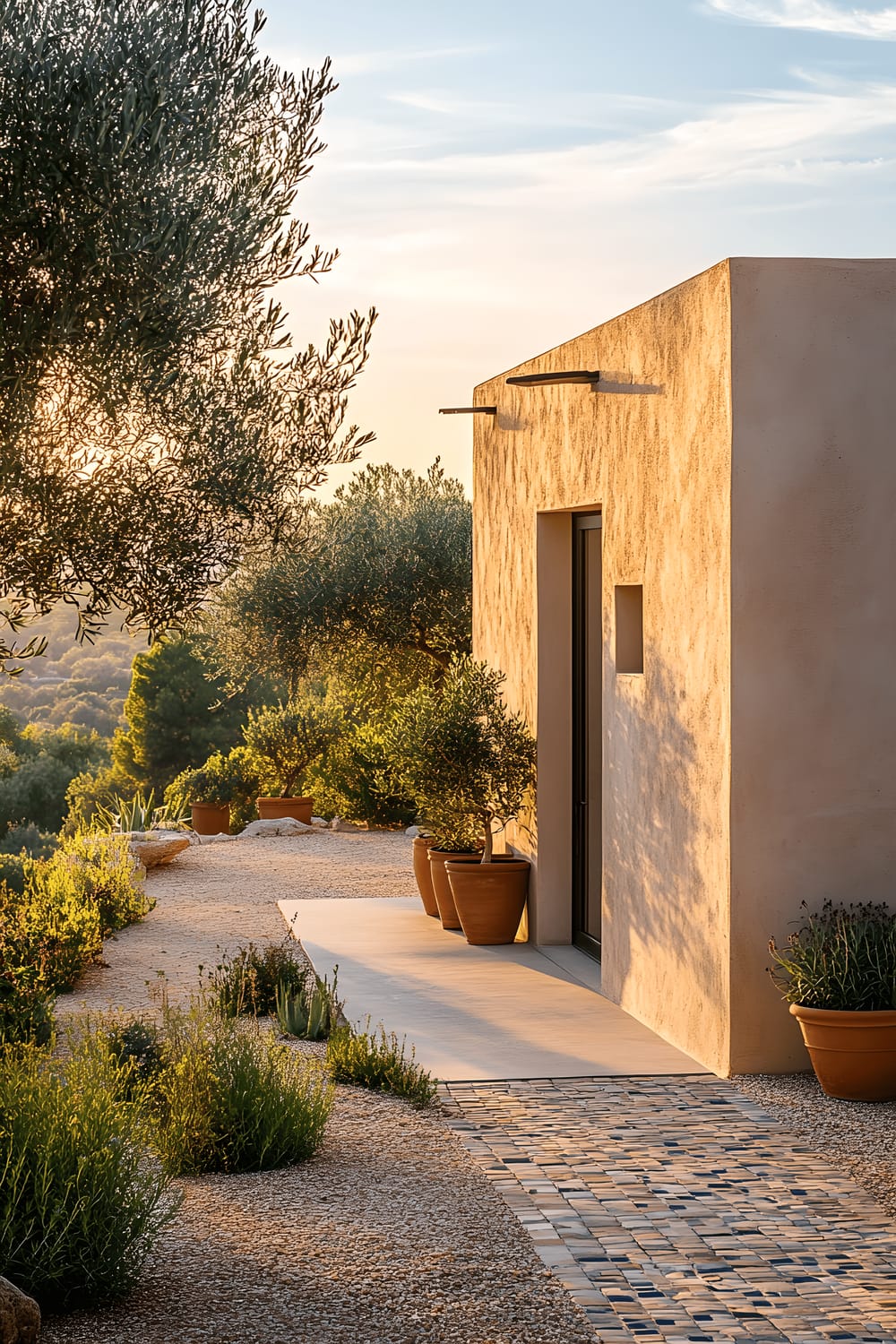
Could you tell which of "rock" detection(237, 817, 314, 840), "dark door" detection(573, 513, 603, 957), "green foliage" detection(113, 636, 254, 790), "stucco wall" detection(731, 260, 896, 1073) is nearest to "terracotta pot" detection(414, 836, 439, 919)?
"dark door" detection(573, 513, 603, 957)

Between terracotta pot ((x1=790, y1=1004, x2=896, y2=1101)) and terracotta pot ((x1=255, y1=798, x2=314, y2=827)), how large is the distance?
512 inches

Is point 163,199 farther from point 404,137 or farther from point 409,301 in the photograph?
point 409,301

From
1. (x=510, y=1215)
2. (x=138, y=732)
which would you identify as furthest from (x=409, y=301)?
(x=138, y=732)

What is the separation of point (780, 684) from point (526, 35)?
156 inches

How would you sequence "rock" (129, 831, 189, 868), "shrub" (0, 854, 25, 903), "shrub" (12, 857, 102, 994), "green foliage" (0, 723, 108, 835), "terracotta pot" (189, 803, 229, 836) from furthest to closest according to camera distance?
"green foliage" (0, 723, 108, 835), "terracotta pot" (189, 803, 229, 836), "shrub" (0, 854, 25, 903), "rock" (129, 831, 189, 868), "shrub" (12, 857, 102, 994)

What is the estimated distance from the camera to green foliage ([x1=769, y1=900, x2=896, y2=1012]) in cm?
612

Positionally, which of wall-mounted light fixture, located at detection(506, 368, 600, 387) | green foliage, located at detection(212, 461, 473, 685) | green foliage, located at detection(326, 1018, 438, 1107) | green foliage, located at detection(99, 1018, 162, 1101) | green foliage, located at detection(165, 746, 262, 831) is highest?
wall-mounted light fixture, located at detection(506, 368, 600, 387)

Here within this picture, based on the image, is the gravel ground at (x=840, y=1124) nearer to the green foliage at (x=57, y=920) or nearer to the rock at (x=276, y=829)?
the green foliage at (x=57, y=920)

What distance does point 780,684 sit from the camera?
655 cm

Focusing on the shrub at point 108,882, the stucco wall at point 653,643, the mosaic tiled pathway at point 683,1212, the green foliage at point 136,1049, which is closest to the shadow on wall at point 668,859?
the stucco wall at point 653,643

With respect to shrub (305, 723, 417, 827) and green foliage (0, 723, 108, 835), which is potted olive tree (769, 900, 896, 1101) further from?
green foliage (0, 723, 108, 835)

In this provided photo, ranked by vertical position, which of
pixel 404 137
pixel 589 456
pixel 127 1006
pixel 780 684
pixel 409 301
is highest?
pixel 404 137

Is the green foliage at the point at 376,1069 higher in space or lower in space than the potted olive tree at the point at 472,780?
lower

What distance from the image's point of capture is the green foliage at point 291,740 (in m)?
19.7
